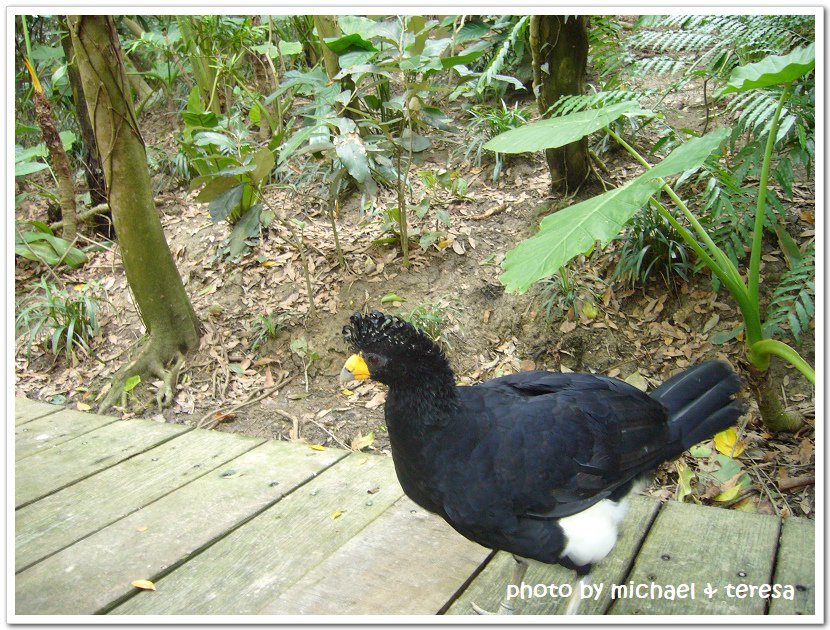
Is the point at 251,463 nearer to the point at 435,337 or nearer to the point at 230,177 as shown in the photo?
the point at 435,337

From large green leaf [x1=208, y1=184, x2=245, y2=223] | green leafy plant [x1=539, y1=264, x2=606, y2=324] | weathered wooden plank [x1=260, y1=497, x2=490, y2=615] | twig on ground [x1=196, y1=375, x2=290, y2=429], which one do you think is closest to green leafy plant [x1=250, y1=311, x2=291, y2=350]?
twig on ground [x1=196, y1=375, x2=290, y2=429]

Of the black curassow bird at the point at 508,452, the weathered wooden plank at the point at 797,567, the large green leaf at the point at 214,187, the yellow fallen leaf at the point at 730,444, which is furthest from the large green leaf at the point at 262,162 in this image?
the weathered wooden plank at the point at 797,567

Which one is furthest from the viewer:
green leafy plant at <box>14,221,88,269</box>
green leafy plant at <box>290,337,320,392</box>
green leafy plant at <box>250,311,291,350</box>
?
green leafy plant at <box>14,221,88,269</box>

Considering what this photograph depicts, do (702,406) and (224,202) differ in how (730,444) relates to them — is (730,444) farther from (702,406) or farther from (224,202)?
(224,202)

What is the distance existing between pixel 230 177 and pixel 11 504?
6.45ft

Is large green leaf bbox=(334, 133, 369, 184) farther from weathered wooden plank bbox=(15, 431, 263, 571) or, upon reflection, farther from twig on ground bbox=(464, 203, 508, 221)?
weathered wooden plank bbox=(15, 431, 263, 571)

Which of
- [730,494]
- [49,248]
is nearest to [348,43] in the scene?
[730,494]

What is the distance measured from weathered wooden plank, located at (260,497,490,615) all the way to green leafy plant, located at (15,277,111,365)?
2.75 meters

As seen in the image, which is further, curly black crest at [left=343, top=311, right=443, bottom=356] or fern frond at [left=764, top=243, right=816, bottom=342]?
fern frond at [left=764, top=243, right=816, bottom=342]

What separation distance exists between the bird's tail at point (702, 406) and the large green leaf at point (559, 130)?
35.0 inches

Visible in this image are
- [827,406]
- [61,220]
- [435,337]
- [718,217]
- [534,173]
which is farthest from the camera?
[61,220]

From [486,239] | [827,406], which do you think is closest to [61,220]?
[486,239]

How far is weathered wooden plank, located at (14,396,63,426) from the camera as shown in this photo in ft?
10.5

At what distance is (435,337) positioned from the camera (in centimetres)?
348
